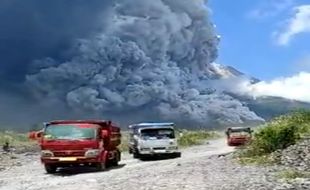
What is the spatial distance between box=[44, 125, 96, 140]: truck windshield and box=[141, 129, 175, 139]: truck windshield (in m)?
14.6

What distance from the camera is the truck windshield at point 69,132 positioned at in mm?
34844

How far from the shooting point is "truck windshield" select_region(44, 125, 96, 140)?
114 ft

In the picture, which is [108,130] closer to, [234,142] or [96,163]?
[96,163]

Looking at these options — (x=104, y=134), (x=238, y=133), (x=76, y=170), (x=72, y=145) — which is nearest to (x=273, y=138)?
A: (x=104, y=134)

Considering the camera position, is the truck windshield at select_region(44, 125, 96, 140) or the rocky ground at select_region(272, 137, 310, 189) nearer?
the rocky ground at select_region(272, 137, 310, 189)

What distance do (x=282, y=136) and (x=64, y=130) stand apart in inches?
489

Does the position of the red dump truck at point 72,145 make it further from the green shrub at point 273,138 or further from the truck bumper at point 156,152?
the truck bumper at point 156,152

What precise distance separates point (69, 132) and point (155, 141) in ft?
49.0

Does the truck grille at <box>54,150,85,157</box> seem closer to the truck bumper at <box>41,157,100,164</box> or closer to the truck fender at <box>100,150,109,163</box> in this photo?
the truck bumper at <box>41,157,100,164</box>

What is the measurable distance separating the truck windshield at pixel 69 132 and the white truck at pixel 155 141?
45.8ft

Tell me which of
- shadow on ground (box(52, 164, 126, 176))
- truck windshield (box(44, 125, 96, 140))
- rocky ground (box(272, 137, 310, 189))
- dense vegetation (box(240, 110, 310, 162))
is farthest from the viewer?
dense vegetation (box(240, 110, 310, 162))

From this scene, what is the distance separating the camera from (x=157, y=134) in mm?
50156

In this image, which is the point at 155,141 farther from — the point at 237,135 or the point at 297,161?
the point at 237,135

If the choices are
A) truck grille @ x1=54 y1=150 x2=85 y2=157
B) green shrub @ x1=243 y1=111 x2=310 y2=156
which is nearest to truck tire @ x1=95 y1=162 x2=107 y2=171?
truck grille @ x1=54 y1=150 x2=85 y2=157
